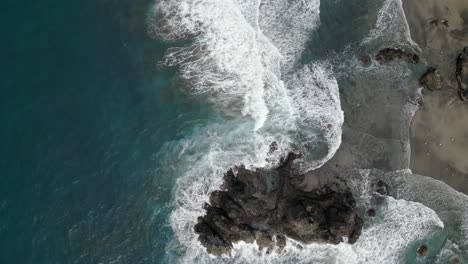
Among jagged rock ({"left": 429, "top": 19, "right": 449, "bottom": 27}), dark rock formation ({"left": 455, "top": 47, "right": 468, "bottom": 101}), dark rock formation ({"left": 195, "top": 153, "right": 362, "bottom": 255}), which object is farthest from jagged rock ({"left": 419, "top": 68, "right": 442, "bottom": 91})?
dark rock formation ({"left": 195, "top": 153, "right": 362, "bottom": 255})

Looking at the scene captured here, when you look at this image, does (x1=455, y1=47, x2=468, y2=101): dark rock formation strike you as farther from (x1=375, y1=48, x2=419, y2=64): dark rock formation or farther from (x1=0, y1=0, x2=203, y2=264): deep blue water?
(x1=0, y1=0, x2=203, y2=264): deep blue water

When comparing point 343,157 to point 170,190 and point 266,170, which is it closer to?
point 266,170

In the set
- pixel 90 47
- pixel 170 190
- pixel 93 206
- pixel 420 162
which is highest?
pixel 420 162

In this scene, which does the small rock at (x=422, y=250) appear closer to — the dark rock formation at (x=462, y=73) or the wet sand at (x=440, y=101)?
the wet sand at (x=440, y=101)

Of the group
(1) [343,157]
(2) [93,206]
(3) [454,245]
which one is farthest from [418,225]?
(2) [93,206]

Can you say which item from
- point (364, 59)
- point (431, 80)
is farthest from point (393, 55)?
point (431, 80)

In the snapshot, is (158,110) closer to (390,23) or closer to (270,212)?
(270,212)
